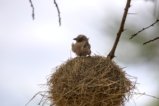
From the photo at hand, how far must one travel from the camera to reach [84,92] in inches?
86.9

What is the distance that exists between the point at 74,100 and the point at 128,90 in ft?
0.73

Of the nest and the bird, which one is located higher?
the bird

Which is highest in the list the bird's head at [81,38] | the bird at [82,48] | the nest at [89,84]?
the bird's head at [81,38]

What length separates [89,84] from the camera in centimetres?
220

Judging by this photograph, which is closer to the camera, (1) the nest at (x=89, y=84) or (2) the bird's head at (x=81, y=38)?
(1) the nest at (x=89, y=84)

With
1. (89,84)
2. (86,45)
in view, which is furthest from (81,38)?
(89,84)

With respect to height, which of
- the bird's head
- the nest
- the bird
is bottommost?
the nest

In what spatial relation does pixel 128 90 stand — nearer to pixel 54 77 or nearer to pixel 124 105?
pixel 124 105

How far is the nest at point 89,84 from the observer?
2.21m

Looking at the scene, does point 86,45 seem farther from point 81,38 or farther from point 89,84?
point 89,84

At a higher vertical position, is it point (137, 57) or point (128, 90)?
point (128, 90)

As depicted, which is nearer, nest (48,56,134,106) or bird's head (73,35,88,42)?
nest (48,56,134,106)

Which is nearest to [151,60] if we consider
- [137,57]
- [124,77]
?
[137,57]

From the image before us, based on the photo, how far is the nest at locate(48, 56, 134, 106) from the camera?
2.21 metres
